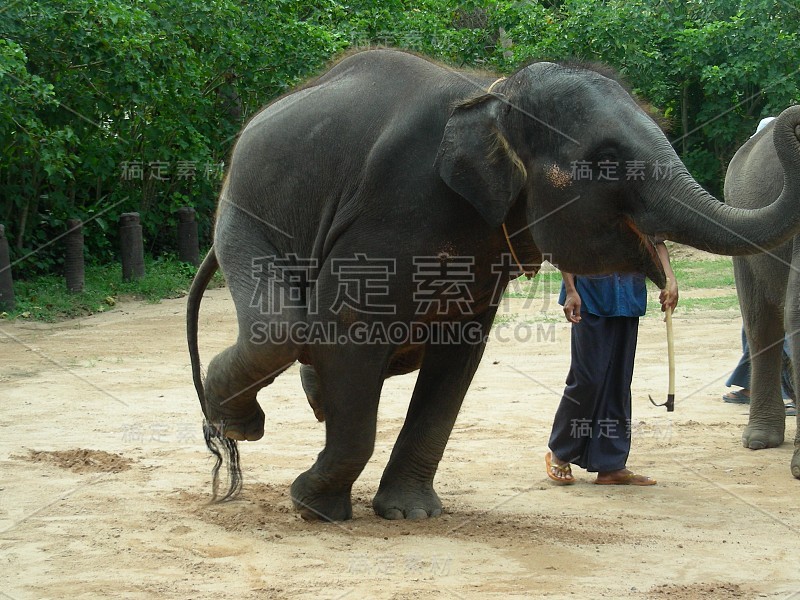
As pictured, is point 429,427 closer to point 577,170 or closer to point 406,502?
point 406,502

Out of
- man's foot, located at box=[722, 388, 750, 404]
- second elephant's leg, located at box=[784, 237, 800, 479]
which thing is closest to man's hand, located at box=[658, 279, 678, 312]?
second elephant's leg, located at box=[784, 237, 800, 479]

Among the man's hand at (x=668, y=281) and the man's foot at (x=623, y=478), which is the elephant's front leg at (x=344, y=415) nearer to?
the man's hand at (x=668, y=281)

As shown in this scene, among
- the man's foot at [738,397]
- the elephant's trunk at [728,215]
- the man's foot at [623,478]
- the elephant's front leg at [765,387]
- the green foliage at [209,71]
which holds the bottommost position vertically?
the man's foot at [623,478]

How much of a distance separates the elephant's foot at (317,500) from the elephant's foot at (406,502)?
0.22 m

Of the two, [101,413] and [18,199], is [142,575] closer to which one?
[101,413]

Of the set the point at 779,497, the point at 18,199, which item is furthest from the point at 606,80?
the point at 18,199

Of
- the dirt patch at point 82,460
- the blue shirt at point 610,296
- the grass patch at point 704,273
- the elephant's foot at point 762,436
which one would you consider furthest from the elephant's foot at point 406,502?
the grass patch at point 704,273

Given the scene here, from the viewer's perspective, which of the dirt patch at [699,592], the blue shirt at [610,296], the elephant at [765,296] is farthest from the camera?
the elephant at [765,296]

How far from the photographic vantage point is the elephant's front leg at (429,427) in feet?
15.5

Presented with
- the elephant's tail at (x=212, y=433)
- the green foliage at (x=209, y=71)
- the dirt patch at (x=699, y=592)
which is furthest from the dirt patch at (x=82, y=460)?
the green foliage at (x=209, y=71)

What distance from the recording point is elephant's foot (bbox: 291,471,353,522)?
4.51 m

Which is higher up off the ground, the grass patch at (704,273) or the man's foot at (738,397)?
the grass patch at (704,273)

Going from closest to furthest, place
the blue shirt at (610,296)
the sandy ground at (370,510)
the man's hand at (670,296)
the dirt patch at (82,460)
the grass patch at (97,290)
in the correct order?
the sandy ground at (370,510) < the man's hand at (670,296) < the blue shirt at (610,296) < the dirt patch at (82,460) < the grass patch at (97,290)

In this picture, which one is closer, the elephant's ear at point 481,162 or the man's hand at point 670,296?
the elephant's ear at point 481,162
